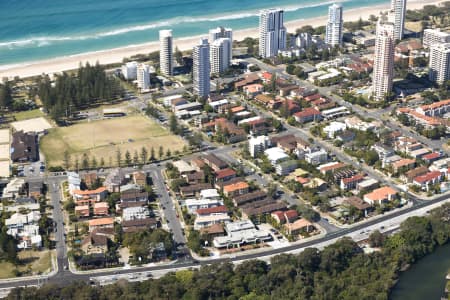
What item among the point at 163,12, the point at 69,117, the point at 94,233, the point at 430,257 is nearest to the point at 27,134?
the point at 69,117

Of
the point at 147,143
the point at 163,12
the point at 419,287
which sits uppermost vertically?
the point at 163,12

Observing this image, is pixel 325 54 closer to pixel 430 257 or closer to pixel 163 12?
pixel 163 12

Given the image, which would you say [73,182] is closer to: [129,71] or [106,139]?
[106,139]

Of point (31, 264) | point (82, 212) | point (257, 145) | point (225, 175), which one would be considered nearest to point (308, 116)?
point (257, 145)

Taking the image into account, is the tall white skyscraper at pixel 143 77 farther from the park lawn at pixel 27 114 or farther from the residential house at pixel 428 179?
the residential house at pixel 428 179

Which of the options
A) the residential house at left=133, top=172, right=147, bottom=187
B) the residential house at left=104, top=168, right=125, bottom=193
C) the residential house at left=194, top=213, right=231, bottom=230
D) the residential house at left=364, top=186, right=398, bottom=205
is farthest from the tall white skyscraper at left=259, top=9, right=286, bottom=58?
the residential house at left=194, top=213, right=231, bottom=230

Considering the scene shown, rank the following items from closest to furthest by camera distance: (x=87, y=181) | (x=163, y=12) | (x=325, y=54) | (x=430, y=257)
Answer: (x=430, y=257) < (x=87, y=181) < (x=325, y=54) < (x=163, y=12)
